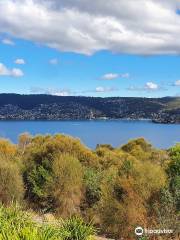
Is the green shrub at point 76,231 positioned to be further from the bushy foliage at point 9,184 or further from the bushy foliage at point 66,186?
the bushy foliage at point 66,186

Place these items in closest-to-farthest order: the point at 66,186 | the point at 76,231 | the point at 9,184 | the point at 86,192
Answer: the point at 76,231 → the point at 9,184 → the point at 66,186 → the point at 86,192

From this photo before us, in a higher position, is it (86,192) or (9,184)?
(9,184)

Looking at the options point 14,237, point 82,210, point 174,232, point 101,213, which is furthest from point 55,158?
point 14,237

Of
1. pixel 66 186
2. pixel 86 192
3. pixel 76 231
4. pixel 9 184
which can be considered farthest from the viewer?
pixel 86 192

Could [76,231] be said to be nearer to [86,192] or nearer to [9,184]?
[9,184]

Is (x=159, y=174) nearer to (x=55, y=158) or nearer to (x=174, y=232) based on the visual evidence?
(x=174, y=232)

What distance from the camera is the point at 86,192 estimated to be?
3369cm

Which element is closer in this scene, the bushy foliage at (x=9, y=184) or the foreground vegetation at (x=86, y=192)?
the foreground vegetation at (x=86, y=192)

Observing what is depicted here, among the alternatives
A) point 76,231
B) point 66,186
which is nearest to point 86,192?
point 66,186

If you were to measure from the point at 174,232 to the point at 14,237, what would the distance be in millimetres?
13274

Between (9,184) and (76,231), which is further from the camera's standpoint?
(9,184)

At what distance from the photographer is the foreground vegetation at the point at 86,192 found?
2308cm

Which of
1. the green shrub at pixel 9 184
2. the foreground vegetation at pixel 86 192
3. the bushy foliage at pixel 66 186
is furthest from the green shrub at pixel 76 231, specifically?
the bushy foliage at pixel 66 186

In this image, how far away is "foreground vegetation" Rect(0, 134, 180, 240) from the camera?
75.7ft
